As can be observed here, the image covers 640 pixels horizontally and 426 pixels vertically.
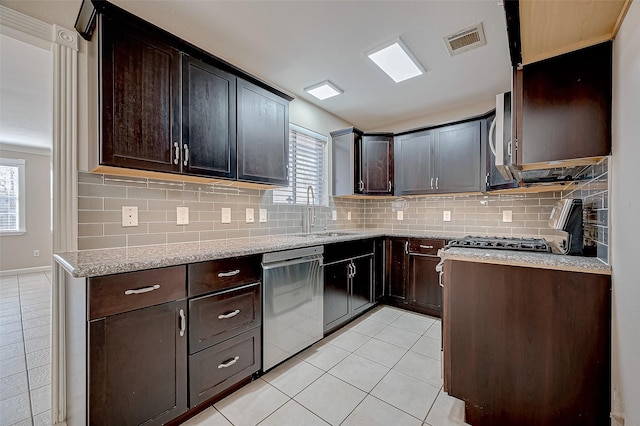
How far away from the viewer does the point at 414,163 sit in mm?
3381

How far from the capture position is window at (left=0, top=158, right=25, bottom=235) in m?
5.12

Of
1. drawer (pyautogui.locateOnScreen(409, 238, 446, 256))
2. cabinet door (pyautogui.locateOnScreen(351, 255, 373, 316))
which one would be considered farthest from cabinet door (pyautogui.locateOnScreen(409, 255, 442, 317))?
cabinet door (pyautogui.locateOnScreen(351, 255, 373, 316))

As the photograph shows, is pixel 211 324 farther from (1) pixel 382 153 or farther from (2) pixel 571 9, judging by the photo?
(1) pixel 382 153

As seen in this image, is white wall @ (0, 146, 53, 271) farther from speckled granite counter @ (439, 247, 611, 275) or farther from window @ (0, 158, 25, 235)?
speckled granite counter @ (439, 247, 611, 275)

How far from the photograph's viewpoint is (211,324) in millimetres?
1566

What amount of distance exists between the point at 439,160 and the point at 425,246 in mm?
1044

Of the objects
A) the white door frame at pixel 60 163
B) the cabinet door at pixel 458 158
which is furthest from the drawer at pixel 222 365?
the cabinet door at pixel 458 158

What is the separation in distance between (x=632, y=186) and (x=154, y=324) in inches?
79.7

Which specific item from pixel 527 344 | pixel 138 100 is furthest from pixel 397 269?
pixel 138 100

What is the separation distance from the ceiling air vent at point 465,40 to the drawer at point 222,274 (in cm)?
215

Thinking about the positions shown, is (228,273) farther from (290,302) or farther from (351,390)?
(351,390)

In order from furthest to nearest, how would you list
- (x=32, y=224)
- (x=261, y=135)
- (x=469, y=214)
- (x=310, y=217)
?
(x=32, y=224), (x=469, y=214), (x=310, y=217), (x=261, y=135)

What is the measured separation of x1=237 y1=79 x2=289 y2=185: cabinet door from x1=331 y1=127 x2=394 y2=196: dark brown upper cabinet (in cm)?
114

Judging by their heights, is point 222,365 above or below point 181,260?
below
